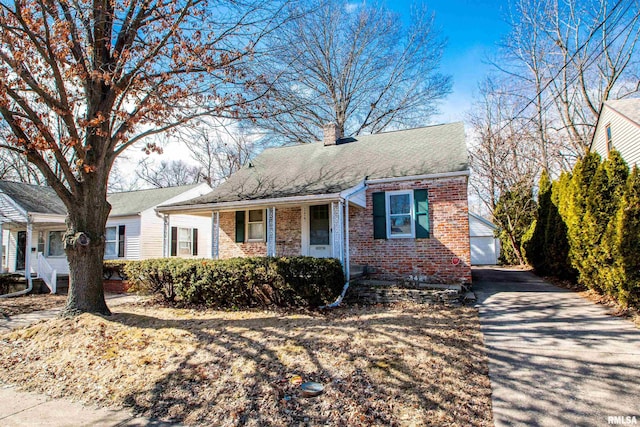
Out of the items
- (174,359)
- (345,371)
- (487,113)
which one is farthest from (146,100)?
(487,113)

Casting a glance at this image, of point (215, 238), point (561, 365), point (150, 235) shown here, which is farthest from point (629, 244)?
point (150, 235)

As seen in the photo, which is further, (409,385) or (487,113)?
(487,113)

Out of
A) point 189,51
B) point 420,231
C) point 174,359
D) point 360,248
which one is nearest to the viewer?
point 174,359

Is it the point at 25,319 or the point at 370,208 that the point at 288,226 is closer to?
the point at 370,208

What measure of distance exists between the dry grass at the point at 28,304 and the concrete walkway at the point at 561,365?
1082cm

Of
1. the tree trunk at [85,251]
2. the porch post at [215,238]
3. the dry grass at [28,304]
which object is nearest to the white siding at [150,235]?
the dry grass at [28,304]

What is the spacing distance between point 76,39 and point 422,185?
340 inches

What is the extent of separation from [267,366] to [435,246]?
256 inches

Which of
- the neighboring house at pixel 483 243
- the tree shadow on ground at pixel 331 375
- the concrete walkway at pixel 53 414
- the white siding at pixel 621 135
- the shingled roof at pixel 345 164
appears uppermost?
the white siding at pixel 621 135

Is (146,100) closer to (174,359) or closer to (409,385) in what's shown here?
(174,359)

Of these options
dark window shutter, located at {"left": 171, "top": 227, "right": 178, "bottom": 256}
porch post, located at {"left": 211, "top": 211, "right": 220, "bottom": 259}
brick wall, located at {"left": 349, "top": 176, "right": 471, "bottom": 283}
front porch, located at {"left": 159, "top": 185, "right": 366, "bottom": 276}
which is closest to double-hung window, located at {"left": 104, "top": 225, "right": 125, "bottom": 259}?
dark window shutter, located at {"left": 171, "top": 227, "right": 178, "bottom": 256}

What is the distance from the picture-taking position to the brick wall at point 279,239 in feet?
38.6

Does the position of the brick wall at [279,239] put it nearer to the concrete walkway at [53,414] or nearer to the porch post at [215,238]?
the porch post at [215,238]

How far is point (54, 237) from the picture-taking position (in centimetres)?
1680
